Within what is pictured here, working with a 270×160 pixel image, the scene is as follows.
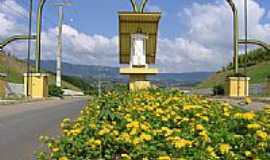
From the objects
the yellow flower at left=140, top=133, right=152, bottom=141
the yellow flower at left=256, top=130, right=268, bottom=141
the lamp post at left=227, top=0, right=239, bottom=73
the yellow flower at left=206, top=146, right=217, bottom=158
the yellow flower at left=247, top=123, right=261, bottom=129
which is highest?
the lamp post at left=227, top=0, right=239, bottom=73

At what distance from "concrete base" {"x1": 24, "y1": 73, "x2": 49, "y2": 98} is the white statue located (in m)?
10.8

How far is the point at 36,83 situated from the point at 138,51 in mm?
11967

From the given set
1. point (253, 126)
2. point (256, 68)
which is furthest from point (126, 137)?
point (256, 68)

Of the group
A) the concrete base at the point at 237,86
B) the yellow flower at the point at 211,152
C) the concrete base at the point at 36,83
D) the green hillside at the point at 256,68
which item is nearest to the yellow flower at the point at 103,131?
the yellow flower at the point at 211,152

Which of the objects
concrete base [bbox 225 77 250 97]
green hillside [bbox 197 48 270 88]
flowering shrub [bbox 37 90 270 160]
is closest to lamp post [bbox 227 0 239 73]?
concrete base [bbox 225 77 250 97]

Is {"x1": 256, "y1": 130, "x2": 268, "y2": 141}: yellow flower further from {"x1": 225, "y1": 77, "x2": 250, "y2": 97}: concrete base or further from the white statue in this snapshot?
{"x1": 225, "y1": 77, "x2": 250, "y2": 97}: concrete base

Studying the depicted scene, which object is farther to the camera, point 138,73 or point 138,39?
point 138,39

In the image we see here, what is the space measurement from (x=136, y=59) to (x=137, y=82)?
1526 mm

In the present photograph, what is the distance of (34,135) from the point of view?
14578 mm

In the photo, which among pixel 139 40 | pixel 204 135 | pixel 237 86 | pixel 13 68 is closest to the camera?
pixel 204 135

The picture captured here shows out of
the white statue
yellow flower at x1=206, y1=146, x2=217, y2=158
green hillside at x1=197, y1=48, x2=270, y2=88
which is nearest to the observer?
yellow flower at x1=206, y1=146, x2=217, y2=158

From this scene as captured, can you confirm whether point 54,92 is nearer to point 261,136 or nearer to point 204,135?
point 204,135

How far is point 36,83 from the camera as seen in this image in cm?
3862

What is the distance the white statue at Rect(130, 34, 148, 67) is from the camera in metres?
28.8
